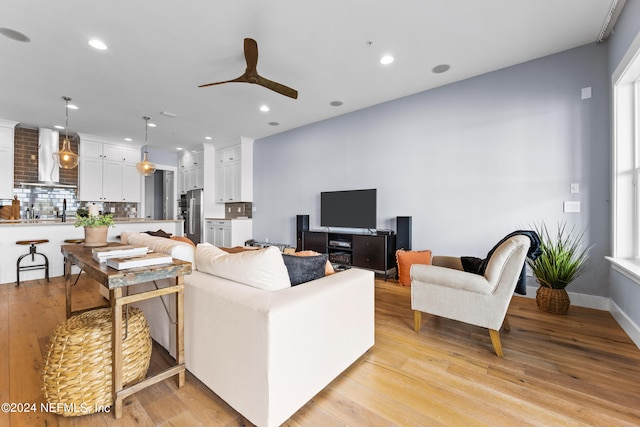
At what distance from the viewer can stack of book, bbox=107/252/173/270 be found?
141cm

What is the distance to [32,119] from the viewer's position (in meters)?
4.95

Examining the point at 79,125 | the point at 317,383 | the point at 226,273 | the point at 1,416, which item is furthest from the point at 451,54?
the point at 79,125

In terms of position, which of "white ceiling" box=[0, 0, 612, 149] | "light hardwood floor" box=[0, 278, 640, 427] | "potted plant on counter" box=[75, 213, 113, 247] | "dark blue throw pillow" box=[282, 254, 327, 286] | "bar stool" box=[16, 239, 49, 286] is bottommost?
"light hardwood floor" box=[0, 278, 640, 427]

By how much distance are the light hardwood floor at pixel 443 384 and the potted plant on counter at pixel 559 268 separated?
21 cm

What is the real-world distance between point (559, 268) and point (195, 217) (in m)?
7.07

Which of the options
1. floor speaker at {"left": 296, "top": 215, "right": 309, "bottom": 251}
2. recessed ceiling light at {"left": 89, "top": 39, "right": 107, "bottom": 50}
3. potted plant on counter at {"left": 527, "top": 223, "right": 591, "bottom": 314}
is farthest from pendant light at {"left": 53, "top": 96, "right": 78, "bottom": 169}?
potted plant on counter at {"left": 527, "top": 223, "right": 591, "bottom": 314}

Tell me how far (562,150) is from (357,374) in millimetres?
3229

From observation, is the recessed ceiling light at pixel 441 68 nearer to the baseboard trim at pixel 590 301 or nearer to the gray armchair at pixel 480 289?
the gray armchair at pixel 480 289

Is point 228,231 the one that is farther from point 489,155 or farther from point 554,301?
point 554,301

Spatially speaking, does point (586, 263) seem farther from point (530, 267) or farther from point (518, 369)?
point (518, 369)

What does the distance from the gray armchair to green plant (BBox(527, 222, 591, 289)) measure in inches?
35.8

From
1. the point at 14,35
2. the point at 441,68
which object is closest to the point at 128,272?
the point at 14,35

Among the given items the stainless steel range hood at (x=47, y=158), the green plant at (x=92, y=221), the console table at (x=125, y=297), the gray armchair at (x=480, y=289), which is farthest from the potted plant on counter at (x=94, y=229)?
the stainless steel range hood at (x=47, y=158)

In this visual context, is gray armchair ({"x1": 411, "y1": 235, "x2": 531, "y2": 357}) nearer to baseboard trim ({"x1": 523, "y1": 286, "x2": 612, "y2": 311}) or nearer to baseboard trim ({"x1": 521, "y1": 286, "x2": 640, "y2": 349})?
baseboard trim ({"x1": 521, "y1": 286, "x2": 640, "y2": 349})
